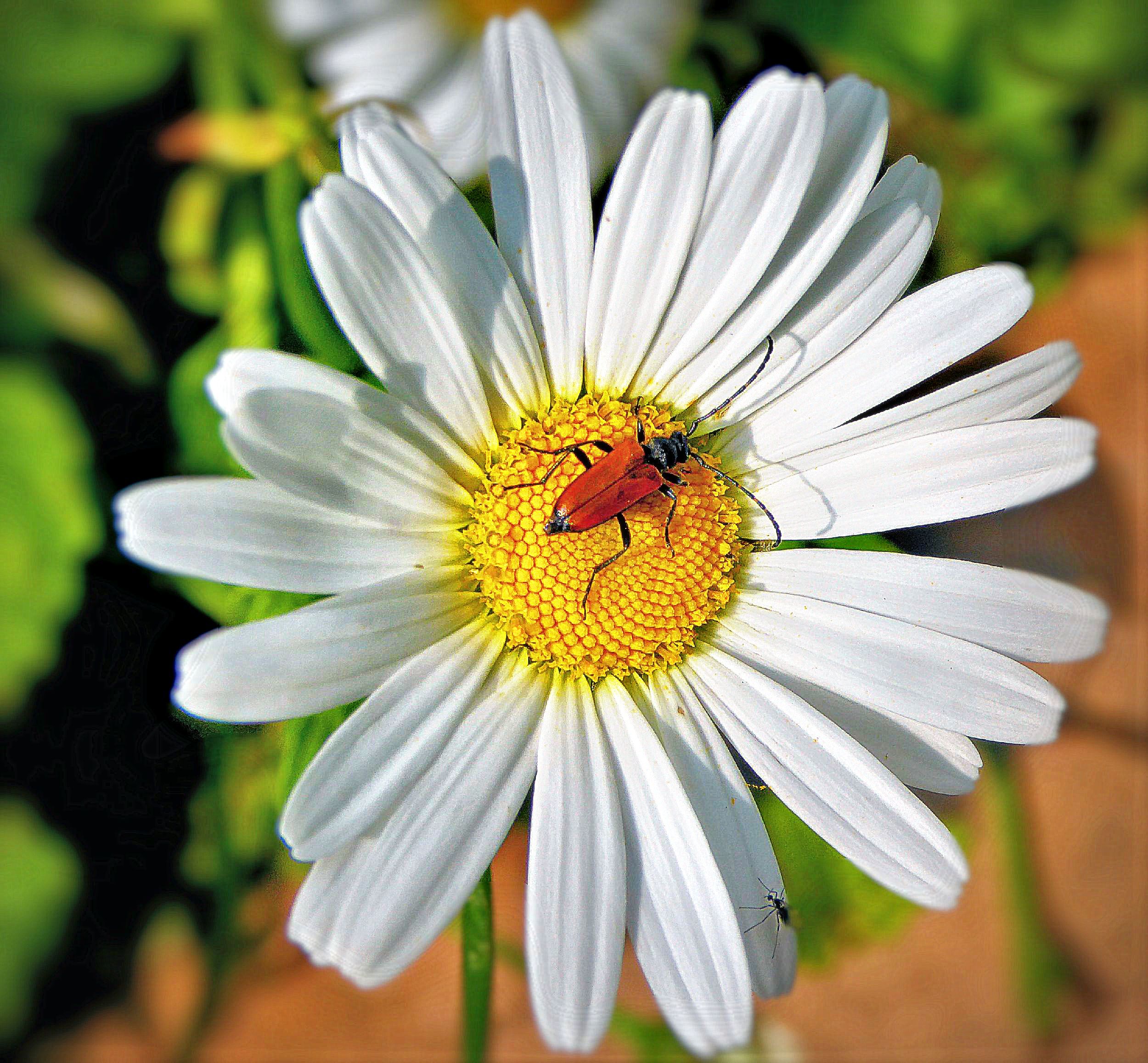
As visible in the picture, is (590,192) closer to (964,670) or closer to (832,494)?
(832,494)

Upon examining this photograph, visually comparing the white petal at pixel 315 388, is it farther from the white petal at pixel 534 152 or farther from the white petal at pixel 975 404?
the white petal at pixel 975 404

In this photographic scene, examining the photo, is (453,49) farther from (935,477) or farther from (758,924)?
(758,924)

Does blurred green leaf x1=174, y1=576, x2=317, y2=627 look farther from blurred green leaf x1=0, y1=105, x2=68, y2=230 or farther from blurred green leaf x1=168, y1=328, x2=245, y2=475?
blurred green leaf x1=0, y1=105, x2=68, y2=230

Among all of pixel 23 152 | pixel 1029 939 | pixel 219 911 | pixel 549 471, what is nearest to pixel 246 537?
pixel 549 471

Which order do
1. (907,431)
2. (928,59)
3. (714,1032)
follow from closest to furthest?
(714,1032), (907,431), (928,59)

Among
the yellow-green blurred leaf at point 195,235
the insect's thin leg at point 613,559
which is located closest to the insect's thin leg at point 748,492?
the insect's thin leg at point 613,559

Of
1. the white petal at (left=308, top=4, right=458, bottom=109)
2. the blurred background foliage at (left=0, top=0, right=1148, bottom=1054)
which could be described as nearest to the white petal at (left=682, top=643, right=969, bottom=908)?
A: the blurred background foliage at (left=0, top=0, right=1148, bottom=1054)

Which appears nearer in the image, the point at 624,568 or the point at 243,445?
the point at 243,445

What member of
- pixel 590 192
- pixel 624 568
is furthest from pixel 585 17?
pixel 624 568
